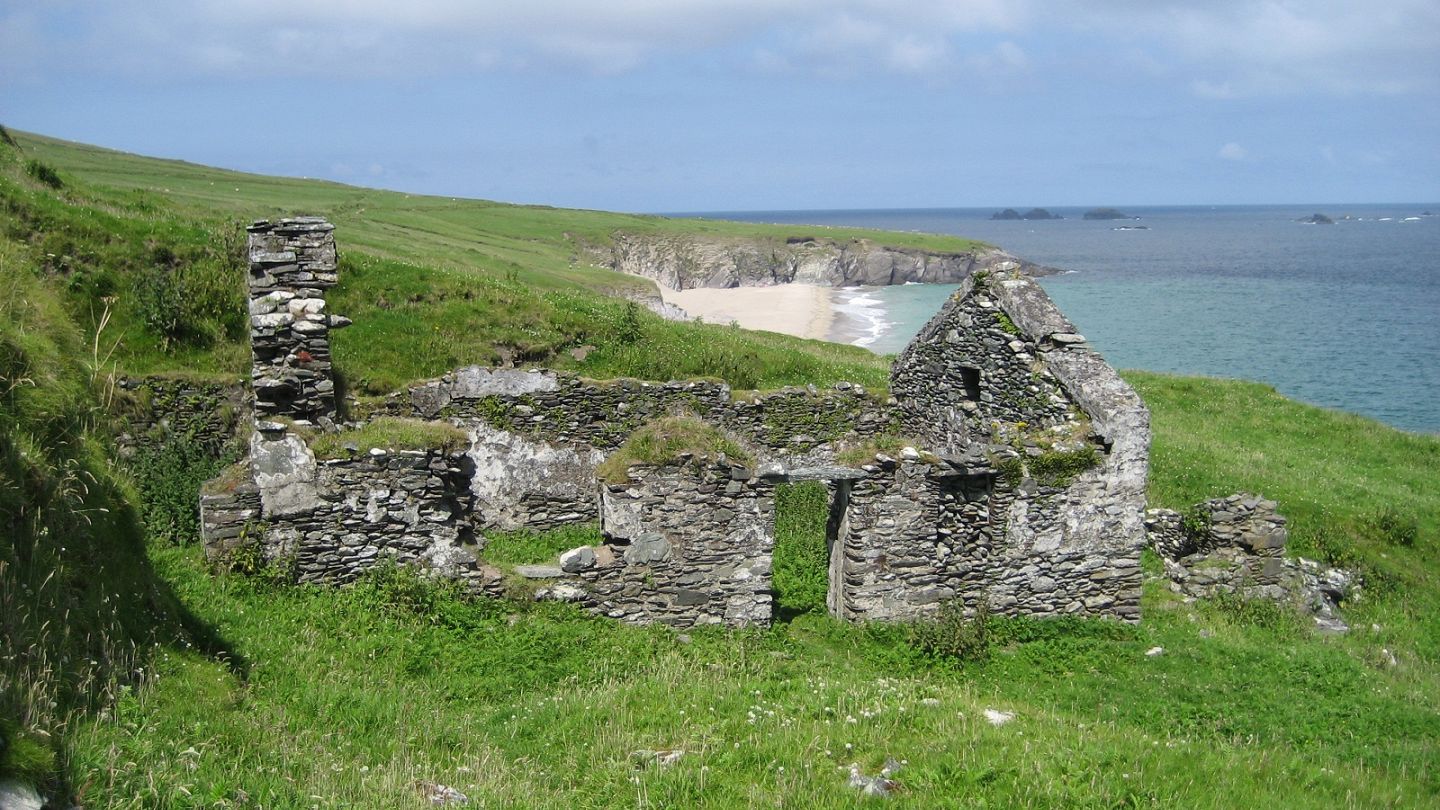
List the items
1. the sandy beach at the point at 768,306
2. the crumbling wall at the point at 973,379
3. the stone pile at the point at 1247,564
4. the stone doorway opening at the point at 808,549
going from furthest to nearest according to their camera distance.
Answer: the sandy beach at the point at 768,306 → the crumbling wall at the point at 973,379 → the stone pile at the point at 1247,564 → the stone doorway opening at the point at 808,549

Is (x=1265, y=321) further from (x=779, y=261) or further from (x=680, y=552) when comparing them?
(x=680, y=552)

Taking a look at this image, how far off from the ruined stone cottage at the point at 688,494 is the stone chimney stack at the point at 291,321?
26 millimetres

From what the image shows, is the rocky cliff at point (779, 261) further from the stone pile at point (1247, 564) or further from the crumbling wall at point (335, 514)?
the crumbling wall at point (335, 514)

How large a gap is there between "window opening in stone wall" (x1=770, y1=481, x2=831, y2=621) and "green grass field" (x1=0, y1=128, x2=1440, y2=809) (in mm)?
65

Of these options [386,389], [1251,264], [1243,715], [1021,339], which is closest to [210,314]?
[386,389]

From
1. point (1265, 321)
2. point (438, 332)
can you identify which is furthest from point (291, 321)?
point (1265, 321)

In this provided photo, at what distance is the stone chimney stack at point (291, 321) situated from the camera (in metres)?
11.8

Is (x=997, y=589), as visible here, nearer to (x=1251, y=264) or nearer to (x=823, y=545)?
(x=823, y=545)

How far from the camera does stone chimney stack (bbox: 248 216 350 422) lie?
1184 centimetres

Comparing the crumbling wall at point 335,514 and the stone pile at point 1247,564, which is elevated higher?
the crumbling wall at point 335,514

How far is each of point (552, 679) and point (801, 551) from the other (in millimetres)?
6407

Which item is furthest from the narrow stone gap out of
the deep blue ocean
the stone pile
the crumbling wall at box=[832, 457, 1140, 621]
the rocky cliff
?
the rocky cliff

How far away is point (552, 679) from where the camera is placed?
10.0 m

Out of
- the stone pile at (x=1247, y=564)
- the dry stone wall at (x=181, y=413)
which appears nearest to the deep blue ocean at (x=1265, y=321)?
the stone pile at (x=1247, y=564)
